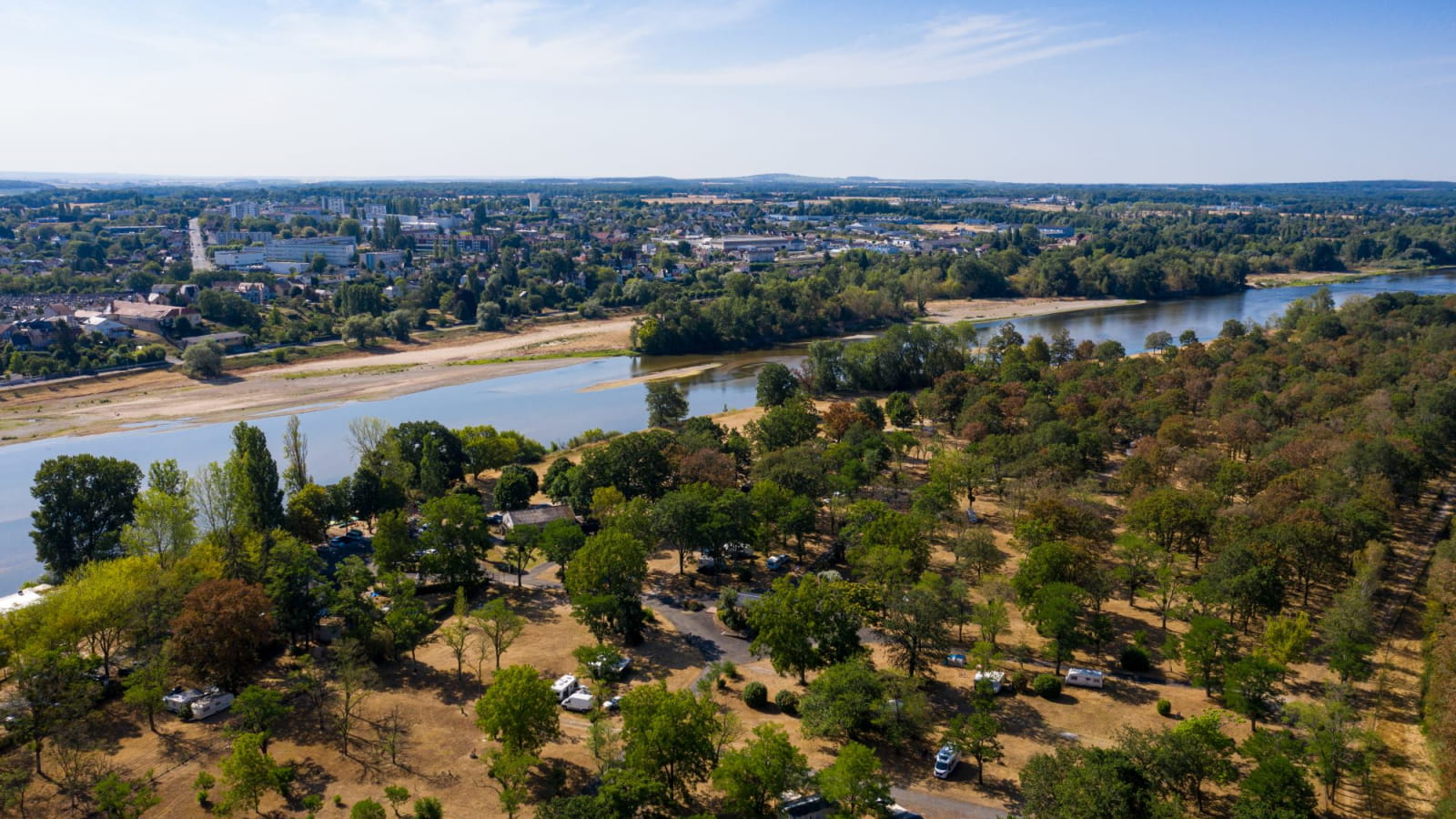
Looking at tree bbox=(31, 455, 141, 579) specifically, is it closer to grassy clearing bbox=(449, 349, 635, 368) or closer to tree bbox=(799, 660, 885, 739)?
tree bbox=(799, 660, 885, 739)

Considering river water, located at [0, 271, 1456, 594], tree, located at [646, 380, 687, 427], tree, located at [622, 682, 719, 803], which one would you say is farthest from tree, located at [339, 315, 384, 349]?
tree, located at [622, 682, 719, 803]

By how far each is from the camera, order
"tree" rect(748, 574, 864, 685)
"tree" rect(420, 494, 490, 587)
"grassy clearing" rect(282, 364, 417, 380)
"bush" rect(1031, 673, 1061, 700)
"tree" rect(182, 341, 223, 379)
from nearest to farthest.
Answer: "bush" rect(1031, 673, 1061, 700)
"tree" rect(748, 574, 864, 685)
"tree" rect(420, 494, 490, 587)
"tree" rect(182, 341, 223, 379)
"grassy clearing" rect(282, 364, 417, 380)

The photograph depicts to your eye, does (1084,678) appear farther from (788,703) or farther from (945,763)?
(788,703)

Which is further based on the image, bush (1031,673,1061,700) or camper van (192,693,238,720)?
bush (1031,673,1061,700)

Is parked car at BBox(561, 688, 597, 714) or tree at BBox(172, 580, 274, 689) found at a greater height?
tree at BBox(172, 580, 274, 689)

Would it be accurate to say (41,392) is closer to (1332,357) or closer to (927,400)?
(927,400)

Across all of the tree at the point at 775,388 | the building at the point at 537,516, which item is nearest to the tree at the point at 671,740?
the building at the point at 537,516
